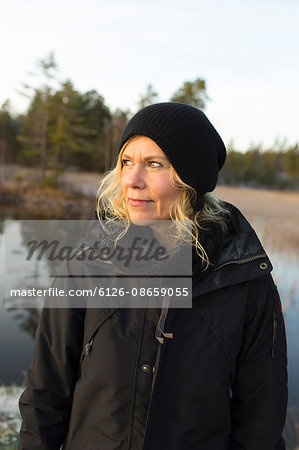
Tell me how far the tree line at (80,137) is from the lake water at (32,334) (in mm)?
11219

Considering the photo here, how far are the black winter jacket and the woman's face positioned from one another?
0.38 metres

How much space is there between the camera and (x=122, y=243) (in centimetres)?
172

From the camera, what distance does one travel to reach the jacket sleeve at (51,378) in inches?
60.2

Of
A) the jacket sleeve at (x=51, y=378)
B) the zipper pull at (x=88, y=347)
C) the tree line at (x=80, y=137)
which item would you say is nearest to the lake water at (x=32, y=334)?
the jacket sleeve at (x=51, y=378)

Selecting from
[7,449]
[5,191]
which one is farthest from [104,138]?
[7,449]

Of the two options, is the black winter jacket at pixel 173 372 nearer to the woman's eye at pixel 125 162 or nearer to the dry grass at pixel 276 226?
the woman's eye at pixel 125 162

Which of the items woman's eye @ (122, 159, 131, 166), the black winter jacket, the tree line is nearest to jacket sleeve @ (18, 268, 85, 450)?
the black winter jacket

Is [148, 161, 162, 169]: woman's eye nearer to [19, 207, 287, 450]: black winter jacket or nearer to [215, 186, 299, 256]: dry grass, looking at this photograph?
[19, 207, 287, 450]: black winter jacket

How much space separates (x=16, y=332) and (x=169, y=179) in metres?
6.77

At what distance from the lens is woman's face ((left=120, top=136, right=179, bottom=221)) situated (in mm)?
1607

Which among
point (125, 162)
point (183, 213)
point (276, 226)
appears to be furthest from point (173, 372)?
point (276, 226)

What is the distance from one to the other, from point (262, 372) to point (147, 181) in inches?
38.4

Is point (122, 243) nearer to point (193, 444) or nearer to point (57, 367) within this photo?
point (57, 367)

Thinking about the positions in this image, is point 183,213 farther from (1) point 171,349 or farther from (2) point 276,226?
(2) point 276,226
